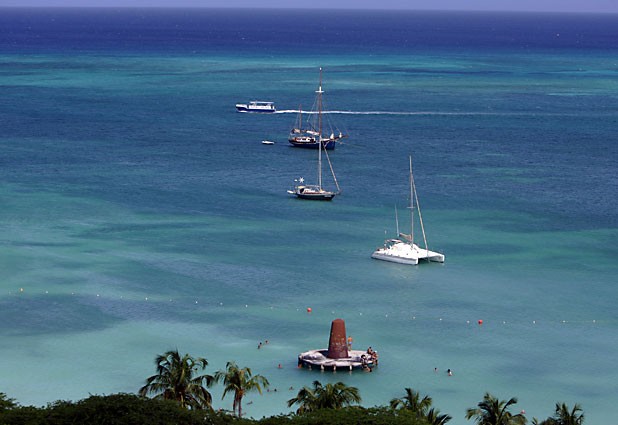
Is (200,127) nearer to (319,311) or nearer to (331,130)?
(331,130)

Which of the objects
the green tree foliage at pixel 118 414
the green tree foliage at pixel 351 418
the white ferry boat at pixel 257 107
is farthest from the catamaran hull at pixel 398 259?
the white ferry boat at pixel 257 107

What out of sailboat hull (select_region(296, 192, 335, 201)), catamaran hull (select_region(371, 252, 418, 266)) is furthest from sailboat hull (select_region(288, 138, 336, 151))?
catamaran hull (select_region(371, 252, 418, 266))

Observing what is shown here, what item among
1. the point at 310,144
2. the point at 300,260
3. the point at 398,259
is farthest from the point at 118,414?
the point at 310,144

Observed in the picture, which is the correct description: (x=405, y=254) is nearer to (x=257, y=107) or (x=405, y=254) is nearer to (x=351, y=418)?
(x=351, y=418)

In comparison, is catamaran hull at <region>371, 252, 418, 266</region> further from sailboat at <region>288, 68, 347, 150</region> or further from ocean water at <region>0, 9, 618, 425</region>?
sailboat at <region>288, 68, 347, 150</region>

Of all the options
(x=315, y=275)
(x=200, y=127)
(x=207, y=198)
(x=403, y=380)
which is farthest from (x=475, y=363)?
(x=200, y=127)

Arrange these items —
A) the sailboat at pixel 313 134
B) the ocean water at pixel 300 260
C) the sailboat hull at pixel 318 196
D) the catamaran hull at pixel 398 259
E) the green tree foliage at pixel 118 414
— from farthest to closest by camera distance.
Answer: the sailboat at pixel 313 134 < the sailboat hull at pixel 318 196 < the catamaran hull at pixel 398 259 < the ocean water at pixel 300 260 < the green tree foliage at pixel 118 414

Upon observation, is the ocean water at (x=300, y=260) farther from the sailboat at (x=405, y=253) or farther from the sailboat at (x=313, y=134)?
the sailboat at (x=313, y=134)
